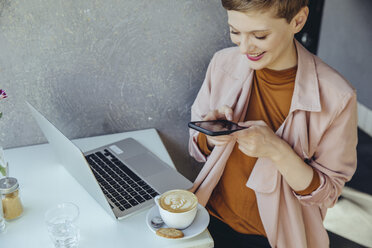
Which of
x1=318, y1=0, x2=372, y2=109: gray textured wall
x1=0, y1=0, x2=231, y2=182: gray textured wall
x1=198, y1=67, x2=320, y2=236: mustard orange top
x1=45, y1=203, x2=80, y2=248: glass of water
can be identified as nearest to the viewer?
x1=45, y1=203, x2=80, y2=248: glass of water

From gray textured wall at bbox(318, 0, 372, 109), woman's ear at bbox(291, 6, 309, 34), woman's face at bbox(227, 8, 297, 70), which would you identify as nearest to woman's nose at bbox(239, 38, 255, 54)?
woman's face at bbox(227, 8, 297, 70)

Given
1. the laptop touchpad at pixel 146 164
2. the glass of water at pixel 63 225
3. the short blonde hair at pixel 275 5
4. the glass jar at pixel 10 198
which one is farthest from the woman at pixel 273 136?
the glass jar at pixel 10 198

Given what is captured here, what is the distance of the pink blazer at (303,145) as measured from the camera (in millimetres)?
1048

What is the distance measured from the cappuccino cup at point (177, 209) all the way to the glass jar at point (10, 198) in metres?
0.36

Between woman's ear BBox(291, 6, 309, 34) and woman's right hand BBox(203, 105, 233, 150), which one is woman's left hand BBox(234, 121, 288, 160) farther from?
woman's ear BBox(291, 6, 309, 34)

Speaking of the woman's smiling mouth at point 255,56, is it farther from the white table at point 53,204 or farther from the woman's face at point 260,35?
the white table at point 53,204

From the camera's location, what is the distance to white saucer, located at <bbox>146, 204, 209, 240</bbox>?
0.93m

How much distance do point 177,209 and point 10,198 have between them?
0.42 meters

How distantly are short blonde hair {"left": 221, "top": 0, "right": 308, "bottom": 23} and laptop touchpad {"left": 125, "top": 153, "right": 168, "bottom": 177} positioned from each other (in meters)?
0.52

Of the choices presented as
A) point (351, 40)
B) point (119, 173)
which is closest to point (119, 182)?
point (119, 173)

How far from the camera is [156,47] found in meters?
1.35

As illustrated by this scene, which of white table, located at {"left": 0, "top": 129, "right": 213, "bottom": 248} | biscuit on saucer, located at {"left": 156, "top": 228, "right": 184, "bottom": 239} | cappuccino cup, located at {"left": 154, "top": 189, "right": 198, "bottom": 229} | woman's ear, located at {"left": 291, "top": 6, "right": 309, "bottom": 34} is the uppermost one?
woman's ear, located at {"left": 291, "top": 6, "right": 309, "bottom": 34}

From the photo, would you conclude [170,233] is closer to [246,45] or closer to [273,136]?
[273,136]

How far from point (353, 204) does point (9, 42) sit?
6.44 ft
